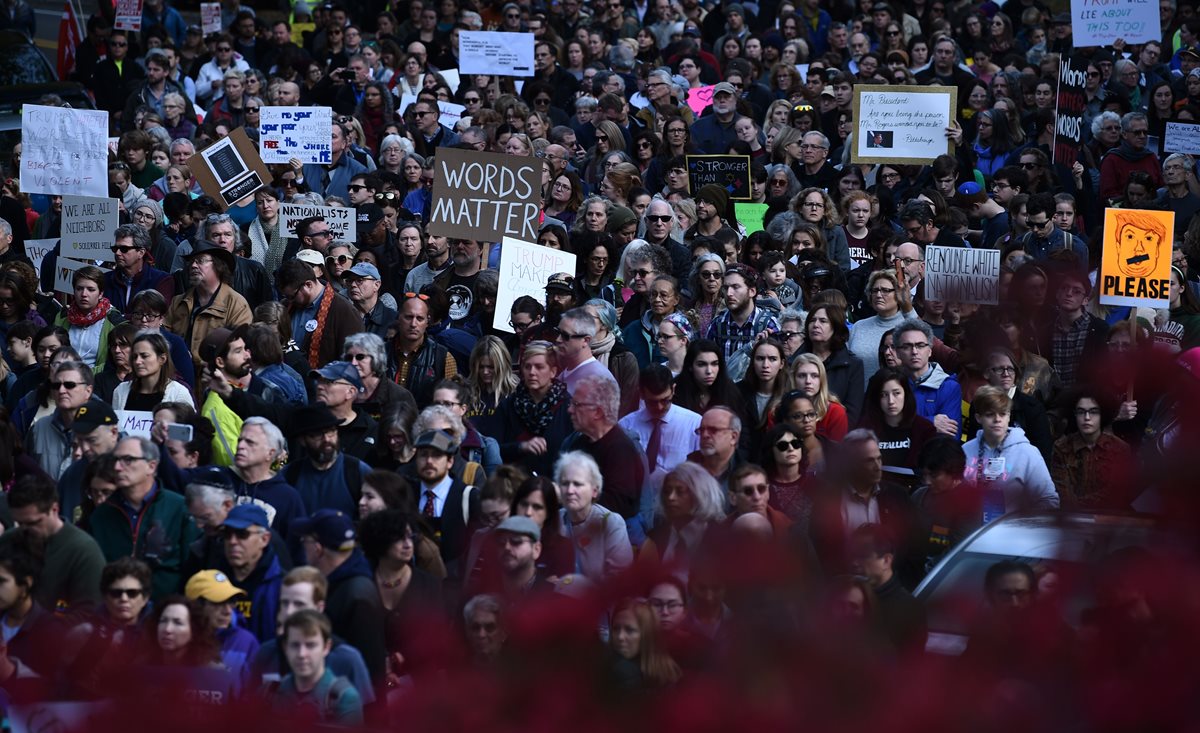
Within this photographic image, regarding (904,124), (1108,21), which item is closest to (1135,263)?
(904,124)

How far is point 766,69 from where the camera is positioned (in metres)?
20.5

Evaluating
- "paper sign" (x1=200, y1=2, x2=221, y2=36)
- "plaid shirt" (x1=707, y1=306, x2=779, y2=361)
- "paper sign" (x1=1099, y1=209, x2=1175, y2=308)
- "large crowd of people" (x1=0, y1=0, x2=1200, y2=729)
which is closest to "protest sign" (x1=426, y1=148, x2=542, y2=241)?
"large crowd of people" (x1=0, y1=0, x2=1200, y2=729)

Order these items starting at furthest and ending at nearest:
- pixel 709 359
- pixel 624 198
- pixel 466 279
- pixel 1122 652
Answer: pixel 624 198 → pixel 466 279 → pixel 709 359 → pixel 1122 652

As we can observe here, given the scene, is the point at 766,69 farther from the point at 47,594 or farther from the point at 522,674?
the point at 522,674

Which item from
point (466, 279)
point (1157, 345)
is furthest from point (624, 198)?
point (1157, 345)

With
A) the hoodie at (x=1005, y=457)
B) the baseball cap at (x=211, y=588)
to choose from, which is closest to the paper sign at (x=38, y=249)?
the baseball cap at (x=211, y=588)

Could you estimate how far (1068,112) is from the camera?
51.7 feet

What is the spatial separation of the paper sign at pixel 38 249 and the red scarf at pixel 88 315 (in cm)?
265

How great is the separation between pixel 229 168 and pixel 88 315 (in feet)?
11.1

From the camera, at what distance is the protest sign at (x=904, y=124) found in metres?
15.2

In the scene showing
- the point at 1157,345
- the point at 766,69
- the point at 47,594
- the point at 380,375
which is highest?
the point at 766,69

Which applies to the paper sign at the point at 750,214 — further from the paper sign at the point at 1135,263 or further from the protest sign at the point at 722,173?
the paper sign at the point at 1135,263

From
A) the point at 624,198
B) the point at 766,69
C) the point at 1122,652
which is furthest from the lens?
the point at 766,69

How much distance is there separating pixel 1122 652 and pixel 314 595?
4155 mm
